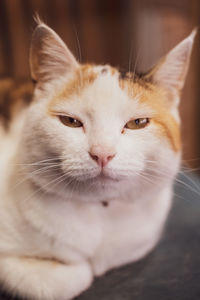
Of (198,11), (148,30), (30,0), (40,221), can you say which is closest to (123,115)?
(40,221)

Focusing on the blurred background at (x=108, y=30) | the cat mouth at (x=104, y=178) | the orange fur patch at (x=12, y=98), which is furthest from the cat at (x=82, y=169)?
the blurred background at (x=108, y=30)

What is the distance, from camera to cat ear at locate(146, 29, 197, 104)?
75cm

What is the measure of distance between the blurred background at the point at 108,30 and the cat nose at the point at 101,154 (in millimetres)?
895

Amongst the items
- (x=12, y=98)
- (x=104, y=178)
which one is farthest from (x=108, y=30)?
(x=104, y=178)

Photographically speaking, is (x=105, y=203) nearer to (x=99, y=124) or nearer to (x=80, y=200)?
(x=80, y=200)

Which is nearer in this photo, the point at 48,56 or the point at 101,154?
the point at 101,154

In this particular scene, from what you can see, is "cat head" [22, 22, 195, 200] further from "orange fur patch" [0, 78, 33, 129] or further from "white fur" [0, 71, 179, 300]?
"orange fur patch" [0, 78, 33, 129]

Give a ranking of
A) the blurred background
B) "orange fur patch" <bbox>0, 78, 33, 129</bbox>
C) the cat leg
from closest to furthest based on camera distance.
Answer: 1. the cat leg
2. "orange fur patch" <bbox>0, 78, 33, 129</bbox>
3. the blurred background

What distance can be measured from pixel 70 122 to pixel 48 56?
6.9 inches

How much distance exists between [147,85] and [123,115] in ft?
0.49

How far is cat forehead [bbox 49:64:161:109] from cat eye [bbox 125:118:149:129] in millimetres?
37

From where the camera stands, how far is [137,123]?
0.73 metres

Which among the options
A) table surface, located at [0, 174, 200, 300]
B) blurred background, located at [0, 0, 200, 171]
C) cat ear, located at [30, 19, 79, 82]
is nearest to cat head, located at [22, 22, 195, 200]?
cat ear, located at [30, 19, 79, 82]

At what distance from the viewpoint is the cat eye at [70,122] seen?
0.71 meters
